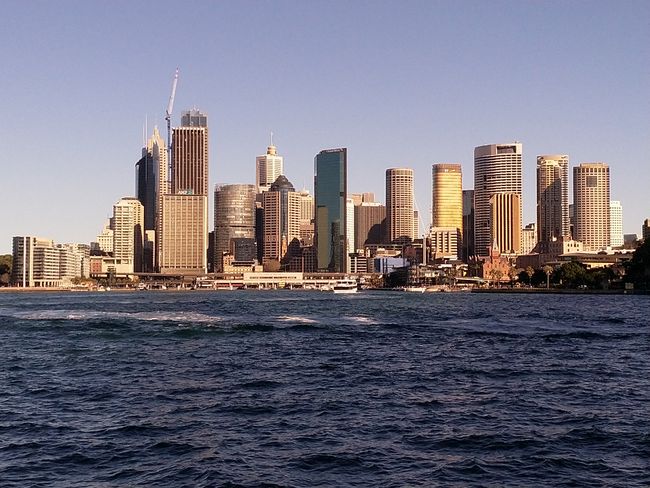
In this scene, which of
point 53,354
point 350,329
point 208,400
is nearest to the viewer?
point 208,400

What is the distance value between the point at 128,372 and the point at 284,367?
1050 cm

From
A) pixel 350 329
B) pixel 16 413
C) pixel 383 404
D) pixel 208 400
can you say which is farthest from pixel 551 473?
pixel 350 329

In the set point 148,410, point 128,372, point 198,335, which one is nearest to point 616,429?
point 148,410

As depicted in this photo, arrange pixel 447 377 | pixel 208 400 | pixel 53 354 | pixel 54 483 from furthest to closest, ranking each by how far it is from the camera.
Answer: pixel 53 354 < pixel 447 377 < pixel 208 400 < pixel 54 483

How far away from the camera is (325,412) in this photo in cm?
4066

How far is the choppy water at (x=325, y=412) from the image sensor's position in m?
29.8

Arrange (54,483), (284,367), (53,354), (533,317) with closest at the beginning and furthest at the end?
(54,483) → (284,367) → (53,354) → (533,317)

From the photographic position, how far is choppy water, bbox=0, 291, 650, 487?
29.8 meters

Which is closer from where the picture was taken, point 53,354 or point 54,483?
point 54,483

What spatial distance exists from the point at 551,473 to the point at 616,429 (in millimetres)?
8526

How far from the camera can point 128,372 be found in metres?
55.8

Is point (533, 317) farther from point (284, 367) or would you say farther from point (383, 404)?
point (383, 404)

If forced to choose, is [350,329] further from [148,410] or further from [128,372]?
[148,410]

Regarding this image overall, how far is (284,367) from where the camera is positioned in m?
58.5
